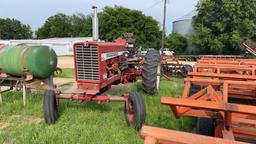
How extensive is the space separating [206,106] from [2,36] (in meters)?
79.2

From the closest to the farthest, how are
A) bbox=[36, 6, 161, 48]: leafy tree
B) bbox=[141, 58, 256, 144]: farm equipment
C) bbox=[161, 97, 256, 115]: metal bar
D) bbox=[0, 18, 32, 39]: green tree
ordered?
bbox=[141, 58, 256, 144]: farm equipment
bbox=[161, 97, 256, 115]: metal bar
bbox=[36, 6, 161, 48]: leafy tree
bbox=[0, 18, 32, 39]: green tree

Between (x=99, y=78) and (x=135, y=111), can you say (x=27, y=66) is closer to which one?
(x=99, y=78)

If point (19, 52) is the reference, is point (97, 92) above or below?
below

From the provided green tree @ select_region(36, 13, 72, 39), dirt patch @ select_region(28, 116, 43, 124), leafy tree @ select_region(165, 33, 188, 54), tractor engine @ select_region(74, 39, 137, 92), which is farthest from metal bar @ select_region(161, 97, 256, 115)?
green tree @ select_region(36, 13, 72, 39)

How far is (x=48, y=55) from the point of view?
7.54 m

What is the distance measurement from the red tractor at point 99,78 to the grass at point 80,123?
0.26 m

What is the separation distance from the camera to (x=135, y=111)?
16.7 ft

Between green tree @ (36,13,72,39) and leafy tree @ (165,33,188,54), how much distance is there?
3680 cm

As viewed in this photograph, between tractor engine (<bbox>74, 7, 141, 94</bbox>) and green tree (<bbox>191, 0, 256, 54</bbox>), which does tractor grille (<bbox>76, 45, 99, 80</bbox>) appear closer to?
tractor engine (<bbox>74, 7, 141, 94</bbox>)

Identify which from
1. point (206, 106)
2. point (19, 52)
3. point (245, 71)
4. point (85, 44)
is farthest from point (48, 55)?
point (206, 106)

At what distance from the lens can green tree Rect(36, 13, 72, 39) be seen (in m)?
76.1

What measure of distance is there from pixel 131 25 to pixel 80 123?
1706 inches

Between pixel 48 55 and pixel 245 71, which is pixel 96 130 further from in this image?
pixel 48 55

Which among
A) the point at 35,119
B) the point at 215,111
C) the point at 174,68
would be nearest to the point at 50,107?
the point at 35,119
